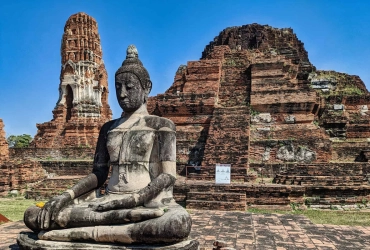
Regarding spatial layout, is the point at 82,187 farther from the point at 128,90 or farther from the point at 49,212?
the point at 128,90

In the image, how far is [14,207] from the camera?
420 inches

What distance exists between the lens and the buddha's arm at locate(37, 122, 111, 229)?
425cm

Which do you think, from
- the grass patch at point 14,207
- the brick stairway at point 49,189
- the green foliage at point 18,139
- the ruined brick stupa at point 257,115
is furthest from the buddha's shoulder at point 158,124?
the green foliage at point 18,139

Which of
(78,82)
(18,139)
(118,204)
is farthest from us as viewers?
(18,139)

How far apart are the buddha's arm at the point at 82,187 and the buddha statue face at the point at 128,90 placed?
0.55 m

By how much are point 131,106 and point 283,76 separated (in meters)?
12.6

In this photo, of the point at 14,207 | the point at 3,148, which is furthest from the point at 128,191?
the point at 3,148

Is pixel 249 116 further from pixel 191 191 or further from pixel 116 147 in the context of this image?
pixel 116 147

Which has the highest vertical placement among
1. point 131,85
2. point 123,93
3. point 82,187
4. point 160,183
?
point 131,85

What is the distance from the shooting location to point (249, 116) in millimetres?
13898

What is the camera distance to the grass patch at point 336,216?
8.13 metres

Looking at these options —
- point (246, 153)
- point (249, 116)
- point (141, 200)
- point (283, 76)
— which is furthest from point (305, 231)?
point (283, 76)

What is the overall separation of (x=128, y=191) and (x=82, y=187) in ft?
2.14

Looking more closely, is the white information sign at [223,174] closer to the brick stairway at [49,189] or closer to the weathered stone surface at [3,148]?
the brick stairway at [49,189]
